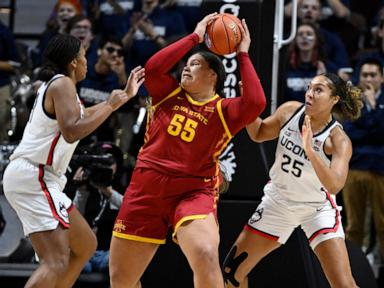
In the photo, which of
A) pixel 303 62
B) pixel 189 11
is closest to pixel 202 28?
pixel 303 62

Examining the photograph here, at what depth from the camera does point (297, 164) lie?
22.3 feet

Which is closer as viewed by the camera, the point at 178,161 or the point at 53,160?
the point at 178,161

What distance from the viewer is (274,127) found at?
6.91 m

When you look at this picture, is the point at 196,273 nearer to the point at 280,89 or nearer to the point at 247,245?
the point at 247,245

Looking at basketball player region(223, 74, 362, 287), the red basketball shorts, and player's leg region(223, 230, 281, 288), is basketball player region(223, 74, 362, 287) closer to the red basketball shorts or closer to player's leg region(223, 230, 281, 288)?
player's leg region(223, 230, 281, 288)

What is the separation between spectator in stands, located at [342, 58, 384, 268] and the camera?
8969 mm

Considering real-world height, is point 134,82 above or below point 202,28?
below

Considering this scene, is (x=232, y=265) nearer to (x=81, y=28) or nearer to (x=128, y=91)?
(x=128, y=91)

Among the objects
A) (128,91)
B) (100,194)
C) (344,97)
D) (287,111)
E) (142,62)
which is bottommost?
(100,194)

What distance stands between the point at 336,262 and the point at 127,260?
141 centimetres

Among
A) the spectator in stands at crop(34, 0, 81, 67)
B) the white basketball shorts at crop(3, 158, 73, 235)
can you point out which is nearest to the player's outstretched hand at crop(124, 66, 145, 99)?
the white basketball shorts at crop(3, 158, 73, 235)

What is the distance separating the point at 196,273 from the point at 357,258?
228cm

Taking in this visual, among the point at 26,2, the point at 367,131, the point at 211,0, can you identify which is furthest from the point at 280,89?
the point at 26,2

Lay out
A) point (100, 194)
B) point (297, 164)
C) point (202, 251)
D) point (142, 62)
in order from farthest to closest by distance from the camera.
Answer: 1. point (142, 62)
2. point (100, 194)
3. point (297, 164)
4. point (202, 251)
